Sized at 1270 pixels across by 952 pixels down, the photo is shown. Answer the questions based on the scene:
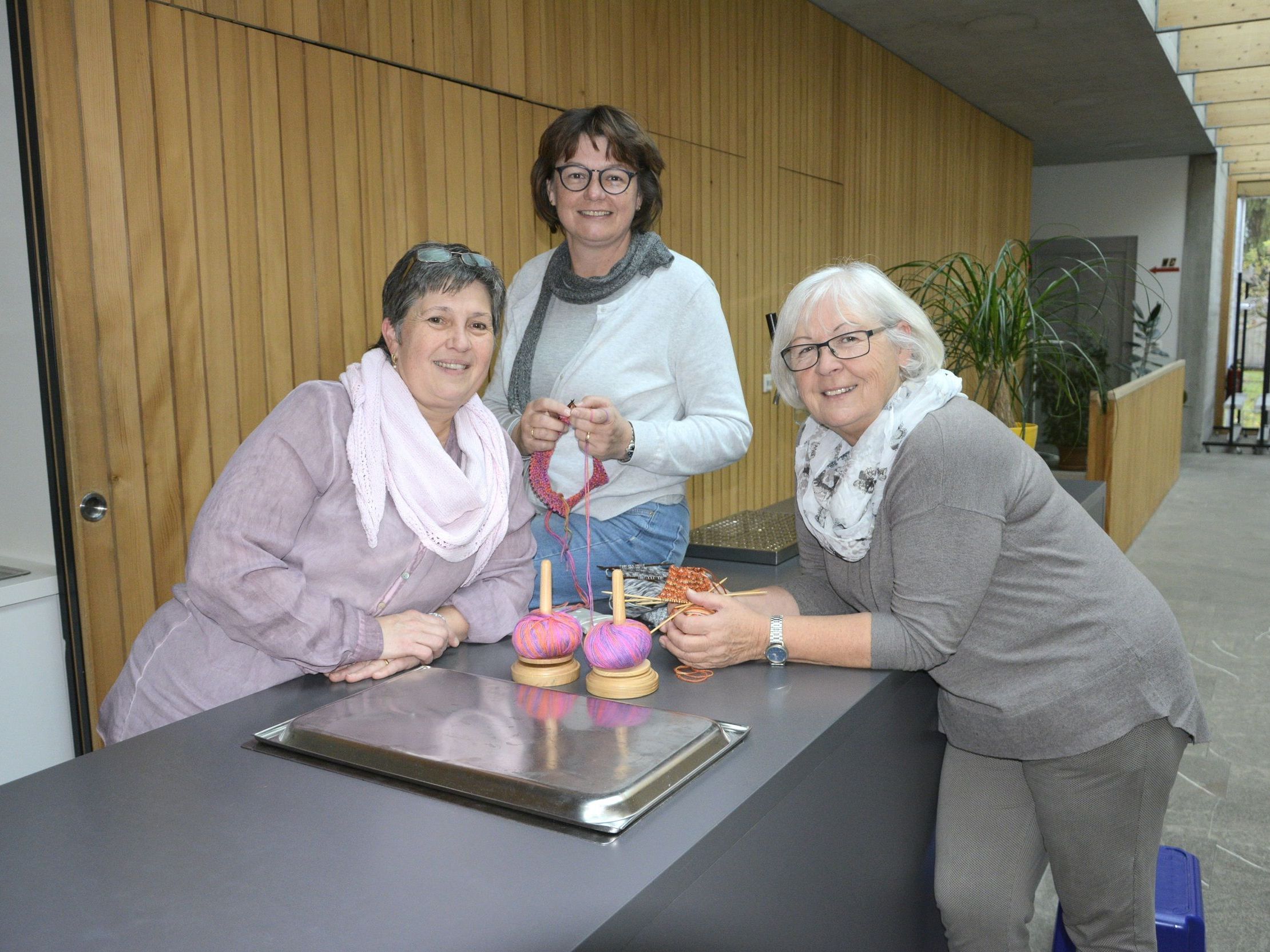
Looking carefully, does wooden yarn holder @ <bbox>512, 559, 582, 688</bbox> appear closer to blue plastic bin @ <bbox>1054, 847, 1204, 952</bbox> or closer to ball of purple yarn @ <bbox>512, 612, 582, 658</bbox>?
ball of purple yarn @ <bbox>512, 612, 582, 658</bbox>

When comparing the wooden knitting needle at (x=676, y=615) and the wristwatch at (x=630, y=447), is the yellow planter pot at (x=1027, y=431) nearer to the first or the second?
the wristwatch at (x=630, y=447)

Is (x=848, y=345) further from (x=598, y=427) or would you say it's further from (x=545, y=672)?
(x=545, y=672)

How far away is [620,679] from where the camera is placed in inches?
58.8

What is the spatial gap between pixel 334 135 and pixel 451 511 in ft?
5.52

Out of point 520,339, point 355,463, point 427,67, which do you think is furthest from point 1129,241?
point 355,463

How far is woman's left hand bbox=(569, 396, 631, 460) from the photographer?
6.12 feet

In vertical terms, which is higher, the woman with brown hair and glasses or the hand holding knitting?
the woman with brown hair and glasses

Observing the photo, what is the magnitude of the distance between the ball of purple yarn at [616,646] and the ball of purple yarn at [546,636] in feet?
0.15

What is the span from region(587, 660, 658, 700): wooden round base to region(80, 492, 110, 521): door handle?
1.50m

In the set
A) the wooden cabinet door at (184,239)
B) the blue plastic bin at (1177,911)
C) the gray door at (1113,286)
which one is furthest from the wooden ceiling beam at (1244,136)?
the blue plastic bin at (1177,911)

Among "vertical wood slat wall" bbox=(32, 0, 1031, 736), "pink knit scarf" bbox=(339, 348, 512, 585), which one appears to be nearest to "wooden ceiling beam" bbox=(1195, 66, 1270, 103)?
"vertical wood slat wall" bbox=(32, 0, 1031, 736)

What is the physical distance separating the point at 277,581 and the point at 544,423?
1.97 feet

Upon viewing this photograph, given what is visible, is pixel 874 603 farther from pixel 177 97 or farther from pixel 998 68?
pixel 998 68

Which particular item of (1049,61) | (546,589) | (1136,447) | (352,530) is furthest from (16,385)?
(1049,61)
